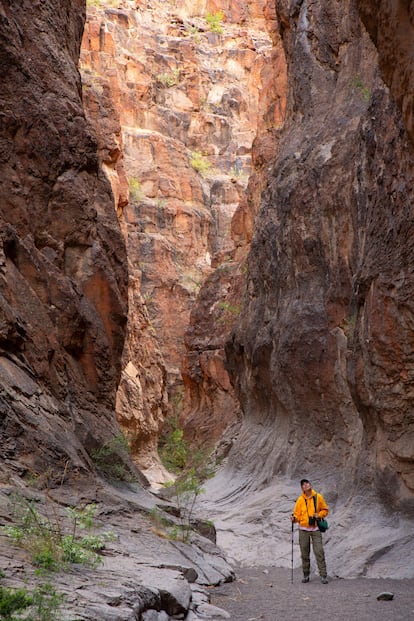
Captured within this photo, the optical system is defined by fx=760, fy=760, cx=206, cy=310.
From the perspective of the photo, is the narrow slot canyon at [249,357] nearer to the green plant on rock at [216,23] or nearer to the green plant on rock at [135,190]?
the green plant on rock at [135,190]

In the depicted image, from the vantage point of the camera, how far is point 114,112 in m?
33.1

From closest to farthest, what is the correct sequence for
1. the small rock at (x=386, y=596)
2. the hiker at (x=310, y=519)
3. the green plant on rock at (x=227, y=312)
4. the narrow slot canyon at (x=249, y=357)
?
1. the narrow slot canyon at (x=249, y=357)
2. the small rock at (x=386, y=596)
3. the hiker at (x=310, y=519)
4. the green plant on rock at (x=227, y=312)

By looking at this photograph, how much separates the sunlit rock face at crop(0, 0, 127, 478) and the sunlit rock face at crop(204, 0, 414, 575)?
5.09 m

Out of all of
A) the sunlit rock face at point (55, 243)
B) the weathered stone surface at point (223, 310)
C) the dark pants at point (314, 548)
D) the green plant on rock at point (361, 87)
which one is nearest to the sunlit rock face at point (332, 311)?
the green plant on rock at point (361, 87)

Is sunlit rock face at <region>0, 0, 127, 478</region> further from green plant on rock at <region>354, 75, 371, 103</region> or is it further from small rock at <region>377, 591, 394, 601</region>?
green plant on rock at <region>354, 75, 371, 103</region>

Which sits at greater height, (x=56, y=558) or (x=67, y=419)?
(x=67, y=419)

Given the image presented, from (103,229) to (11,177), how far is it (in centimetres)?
372

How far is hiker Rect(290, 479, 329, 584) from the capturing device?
11.9m

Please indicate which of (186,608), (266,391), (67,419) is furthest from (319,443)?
(186,608)

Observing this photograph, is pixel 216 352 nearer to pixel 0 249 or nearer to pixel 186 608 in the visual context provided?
pixel 0 249

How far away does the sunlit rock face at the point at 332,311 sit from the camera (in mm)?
13797

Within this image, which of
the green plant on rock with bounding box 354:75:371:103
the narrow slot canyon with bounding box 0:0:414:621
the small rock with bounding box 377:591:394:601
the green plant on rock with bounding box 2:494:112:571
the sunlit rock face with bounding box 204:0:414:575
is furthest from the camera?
the green plant on rock with bounding box 354:75:371:103

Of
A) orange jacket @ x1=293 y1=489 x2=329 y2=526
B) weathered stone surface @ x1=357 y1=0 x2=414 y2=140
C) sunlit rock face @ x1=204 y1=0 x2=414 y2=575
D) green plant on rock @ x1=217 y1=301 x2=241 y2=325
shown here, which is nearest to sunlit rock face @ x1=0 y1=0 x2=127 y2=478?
orange jacket @ x1=293 y1=489 x2=329 y2=526

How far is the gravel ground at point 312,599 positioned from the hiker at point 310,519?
1.27 feet
